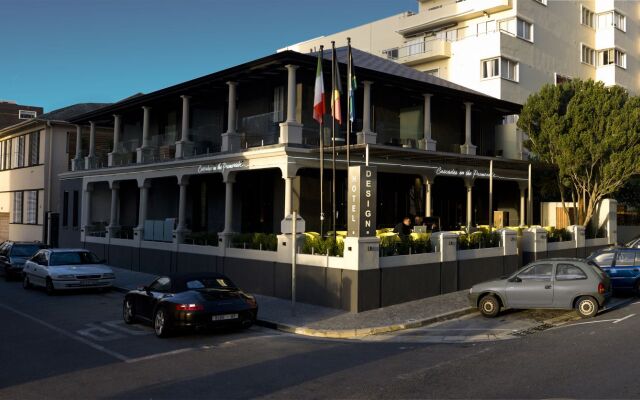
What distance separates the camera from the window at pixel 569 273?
1320cm

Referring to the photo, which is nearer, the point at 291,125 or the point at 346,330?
the point at 346,330

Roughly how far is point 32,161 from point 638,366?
36.4m

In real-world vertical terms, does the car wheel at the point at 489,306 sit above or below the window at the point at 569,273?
below

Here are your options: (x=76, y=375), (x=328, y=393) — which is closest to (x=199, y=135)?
(x=76, y=375)

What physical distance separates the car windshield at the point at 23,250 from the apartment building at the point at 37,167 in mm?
8758

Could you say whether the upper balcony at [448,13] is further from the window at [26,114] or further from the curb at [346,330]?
the window at [26,114]

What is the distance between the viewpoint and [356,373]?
8594 mm

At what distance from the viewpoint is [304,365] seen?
9188 mm

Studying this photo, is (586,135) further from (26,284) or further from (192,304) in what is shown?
(26,284)

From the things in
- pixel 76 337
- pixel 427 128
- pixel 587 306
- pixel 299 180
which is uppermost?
pixel 427 128

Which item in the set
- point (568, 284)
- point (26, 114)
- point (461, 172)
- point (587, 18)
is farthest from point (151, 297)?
point (26, 114)

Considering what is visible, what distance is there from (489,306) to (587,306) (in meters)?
2.16

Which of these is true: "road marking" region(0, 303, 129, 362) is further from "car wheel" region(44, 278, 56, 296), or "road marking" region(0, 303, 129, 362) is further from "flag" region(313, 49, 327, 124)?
"flag" region(313, 49, 327, 124)

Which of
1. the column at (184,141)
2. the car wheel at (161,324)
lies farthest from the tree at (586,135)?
the car wheel at (161,324)
